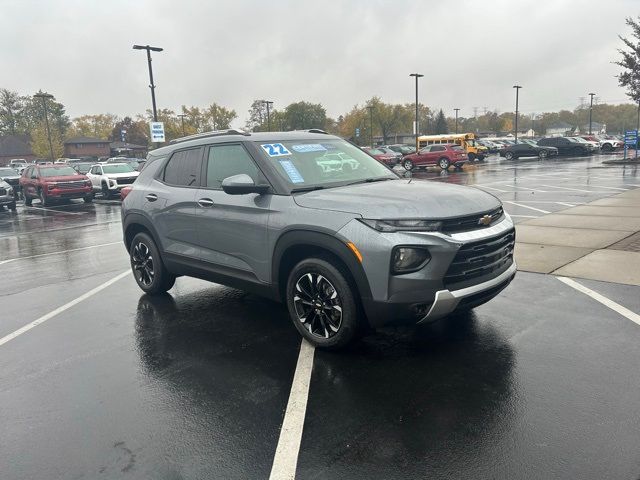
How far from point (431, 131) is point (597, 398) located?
11873 centimetres

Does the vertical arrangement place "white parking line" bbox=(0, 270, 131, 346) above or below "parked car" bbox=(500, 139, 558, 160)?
below

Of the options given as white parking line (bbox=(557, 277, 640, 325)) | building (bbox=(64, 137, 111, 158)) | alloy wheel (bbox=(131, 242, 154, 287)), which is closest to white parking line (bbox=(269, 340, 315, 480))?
alloy wheel (bbox=(131, 242, 154, 287))

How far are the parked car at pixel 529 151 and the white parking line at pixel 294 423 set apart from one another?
132 ft

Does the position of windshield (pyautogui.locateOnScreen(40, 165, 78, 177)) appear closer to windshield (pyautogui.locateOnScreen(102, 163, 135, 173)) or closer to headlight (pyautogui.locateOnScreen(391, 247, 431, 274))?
windshield (pyautogui.locateOnScreen(102, 163, 135, 173))

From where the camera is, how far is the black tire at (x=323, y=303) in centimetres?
407

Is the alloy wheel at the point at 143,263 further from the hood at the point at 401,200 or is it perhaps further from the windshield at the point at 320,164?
the hood at the point at 401,200

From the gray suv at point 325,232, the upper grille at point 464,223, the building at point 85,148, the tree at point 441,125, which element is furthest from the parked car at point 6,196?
the tree at point 441,125

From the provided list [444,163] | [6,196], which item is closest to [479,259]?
[6,196]

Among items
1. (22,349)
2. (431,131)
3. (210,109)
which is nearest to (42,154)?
(210,109)

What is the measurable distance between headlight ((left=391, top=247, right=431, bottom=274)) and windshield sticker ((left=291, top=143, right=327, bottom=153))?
182cm

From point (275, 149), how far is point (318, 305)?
5.36 ft

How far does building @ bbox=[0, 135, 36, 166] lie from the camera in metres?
96.8

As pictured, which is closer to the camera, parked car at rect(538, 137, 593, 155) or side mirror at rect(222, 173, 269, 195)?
side mirror at rect(222, 173, 269, 195)

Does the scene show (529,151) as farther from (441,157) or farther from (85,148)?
(85,148)
